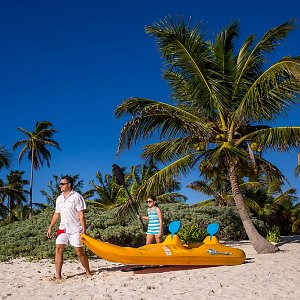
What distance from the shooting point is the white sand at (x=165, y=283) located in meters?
6.20

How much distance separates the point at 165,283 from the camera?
6.98 m

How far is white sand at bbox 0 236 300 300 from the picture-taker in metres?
6.20

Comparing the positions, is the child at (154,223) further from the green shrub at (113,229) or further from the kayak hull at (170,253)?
the green shrub at (113,229)

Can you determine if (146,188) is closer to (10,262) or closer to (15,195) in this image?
(10,262)

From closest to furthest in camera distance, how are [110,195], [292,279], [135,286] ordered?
1. [135,286]
2. [292,279]
3. [110,195]

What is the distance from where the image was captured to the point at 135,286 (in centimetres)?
687

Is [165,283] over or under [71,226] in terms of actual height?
under

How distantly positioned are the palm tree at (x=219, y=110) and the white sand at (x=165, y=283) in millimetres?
3731

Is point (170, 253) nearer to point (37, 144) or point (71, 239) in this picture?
point (71, 239)

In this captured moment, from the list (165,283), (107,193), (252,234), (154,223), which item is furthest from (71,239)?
(107,193)

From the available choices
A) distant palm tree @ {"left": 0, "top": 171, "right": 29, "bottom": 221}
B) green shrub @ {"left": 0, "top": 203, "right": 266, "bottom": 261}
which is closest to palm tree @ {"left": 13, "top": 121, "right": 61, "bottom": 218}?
distant palm tree @ {"left": 0, "top": 171, "right": 29, "bottom": 221}

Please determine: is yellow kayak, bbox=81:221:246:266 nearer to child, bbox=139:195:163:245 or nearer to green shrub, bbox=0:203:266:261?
child, bbox=139:195:163:245

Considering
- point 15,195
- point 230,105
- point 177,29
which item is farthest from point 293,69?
point 15,195

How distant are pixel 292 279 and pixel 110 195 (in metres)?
25.5
